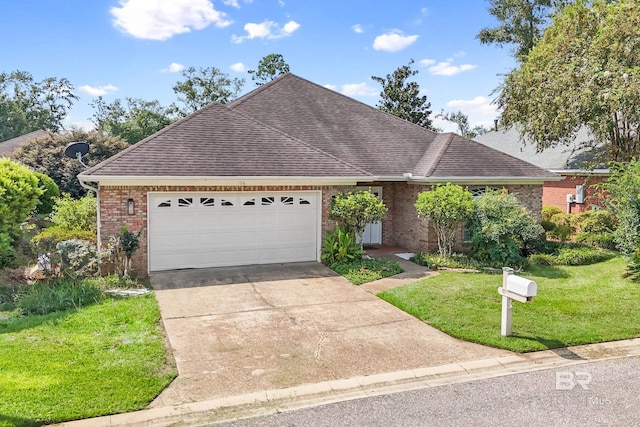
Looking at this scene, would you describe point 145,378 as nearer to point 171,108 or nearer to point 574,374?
point 574,374

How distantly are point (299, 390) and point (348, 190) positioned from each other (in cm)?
843

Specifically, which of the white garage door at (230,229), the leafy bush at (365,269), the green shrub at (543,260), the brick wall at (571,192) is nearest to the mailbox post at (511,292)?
the leafy bush at (365,269)

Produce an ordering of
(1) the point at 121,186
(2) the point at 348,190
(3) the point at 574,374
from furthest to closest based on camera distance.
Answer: (2) the point at 348,190 → (1) the point at 121,186 → (3) the point at 574,374

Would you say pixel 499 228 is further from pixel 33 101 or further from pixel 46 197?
pixel 33 101

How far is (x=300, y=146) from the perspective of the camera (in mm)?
13867

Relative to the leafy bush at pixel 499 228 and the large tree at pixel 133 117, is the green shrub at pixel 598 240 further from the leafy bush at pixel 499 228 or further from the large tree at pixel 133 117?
the large tree at pixel 133 117

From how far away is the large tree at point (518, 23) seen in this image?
93.7 ft

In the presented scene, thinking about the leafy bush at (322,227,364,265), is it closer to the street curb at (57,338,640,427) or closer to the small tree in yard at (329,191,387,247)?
the small tree in yard at (329,191,387,247)

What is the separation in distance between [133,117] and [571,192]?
31351 mm

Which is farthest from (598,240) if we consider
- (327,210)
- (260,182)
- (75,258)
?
(75,258)

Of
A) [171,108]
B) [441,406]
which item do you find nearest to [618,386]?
[441,406]

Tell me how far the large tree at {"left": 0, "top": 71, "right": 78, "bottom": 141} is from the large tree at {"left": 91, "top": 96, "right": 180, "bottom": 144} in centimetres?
1003

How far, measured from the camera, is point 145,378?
5863mm

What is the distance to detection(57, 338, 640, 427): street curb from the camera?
5.09 metres
